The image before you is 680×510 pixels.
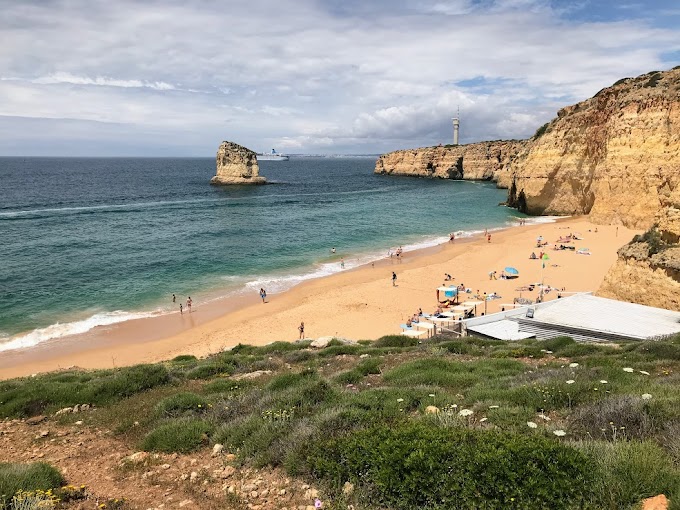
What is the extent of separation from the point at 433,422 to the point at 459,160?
12262cm

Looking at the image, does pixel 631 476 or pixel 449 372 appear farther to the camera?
pixel 449 372

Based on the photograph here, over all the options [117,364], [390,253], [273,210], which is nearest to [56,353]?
[117,364]

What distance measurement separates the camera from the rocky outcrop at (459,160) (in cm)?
11462

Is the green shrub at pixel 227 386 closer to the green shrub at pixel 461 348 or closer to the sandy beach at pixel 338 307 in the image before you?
the green shrub at pixel 461 348

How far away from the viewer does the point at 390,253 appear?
39969mm

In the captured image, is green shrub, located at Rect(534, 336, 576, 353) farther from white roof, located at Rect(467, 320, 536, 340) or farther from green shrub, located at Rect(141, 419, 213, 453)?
green shrub, located at Rect(141, 419, 213, 453)

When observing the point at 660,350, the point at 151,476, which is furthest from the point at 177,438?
the point at 660,350

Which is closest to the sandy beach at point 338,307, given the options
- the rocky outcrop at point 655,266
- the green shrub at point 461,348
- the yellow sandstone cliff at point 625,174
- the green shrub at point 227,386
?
the yellow sandstone cliff at point 625,174

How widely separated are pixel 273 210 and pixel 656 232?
55.0 meters

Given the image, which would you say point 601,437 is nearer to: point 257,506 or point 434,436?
point 434,436

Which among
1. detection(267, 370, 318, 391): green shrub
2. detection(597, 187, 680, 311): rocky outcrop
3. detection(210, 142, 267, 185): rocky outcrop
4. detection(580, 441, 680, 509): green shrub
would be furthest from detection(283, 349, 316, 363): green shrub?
detection(210, 142, 267, 185): rocky outcrop

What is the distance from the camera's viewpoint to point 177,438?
666 cm

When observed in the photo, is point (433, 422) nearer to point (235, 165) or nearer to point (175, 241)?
point (175, 241)

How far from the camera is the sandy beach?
2100 cm
